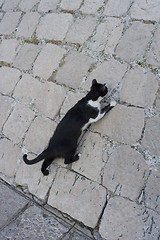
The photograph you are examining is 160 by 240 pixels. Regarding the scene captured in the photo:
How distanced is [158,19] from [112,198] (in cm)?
145

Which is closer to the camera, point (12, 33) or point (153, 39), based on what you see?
point (153, 39)

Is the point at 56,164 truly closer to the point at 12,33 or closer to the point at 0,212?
the point at 0,212

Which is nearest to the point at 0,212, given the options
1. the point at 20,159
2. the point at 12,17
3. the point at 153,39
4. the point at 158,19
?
the point at 20,159

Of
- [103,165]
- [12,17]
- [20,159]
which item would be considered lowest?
[20,159]

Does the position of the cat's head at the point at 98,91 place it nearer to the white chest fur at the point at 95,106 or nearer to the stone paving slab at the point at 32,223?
the white chest fur at the point at 95,106

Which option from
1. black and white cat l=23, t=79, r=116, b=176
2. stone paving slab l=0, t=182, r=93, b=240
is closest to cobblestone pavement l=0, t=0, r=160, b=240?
stone paving slab l=0, t=182, r=93, b=240

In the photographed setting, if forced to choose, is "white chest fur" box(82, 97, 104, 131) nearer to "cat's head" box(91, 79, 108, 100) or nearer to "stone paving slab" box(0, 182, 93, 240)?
"cat's head" box(91, 79, 108, 100)

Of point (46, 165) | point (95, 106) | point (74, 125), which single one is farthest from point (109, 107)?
point (46, 165)

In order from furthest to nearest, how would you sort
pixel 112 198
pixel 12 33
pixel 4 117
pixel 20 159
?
pixel 12 33
pixel 4 117
pixel 20 159
pixel 112 198

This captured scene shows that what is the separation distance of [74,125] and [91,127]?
0.21m

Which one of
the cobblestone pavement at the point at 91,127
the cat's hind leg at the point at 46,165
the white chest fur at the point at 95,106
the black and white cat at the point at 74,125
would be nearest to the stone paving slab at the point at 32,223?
the cobblestone pavement at the point at 91,127

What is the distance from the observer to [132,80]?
1773 millimetres

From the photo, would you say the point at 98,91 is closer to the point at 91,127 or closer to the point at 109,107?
the point at 109,107

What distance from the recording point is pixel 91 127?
1800mm
